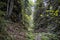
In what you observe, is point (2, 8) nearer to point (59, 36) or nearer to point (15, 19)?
point (15, 19)

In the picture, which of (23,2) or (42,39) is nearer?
(42,39)

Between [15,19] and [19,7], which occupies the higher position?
[19,7]

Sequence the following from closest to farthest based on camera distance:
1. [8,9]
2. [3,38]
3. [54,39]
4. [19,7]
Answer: [3,38] → [54,39] → [8,9] → [19,7]

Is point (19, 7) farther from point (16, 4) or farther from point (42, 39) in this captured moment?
point (42, 39)

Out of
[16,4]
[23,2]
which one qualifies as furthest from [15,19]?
[23,2]

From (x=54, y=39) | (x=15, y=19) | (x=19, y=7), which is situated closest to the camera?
(x=54, y=39)

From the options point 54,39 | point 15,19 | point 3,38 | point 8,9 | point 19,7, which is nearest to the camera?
point 3,38

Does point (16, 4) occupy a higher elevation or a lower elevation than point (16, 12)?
higher

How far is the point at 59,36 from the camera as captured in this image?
1300cm

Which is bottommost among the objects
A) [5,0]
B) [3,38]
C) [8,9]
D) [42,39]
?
[42,39]

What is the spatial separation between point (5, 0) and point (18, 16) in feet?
10.9

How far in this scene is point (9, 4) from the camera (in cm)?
1541

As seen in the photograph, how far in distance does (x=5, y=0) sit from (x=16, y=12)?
9.42 ft

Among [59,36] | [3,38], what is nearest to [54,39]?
[59,36]
